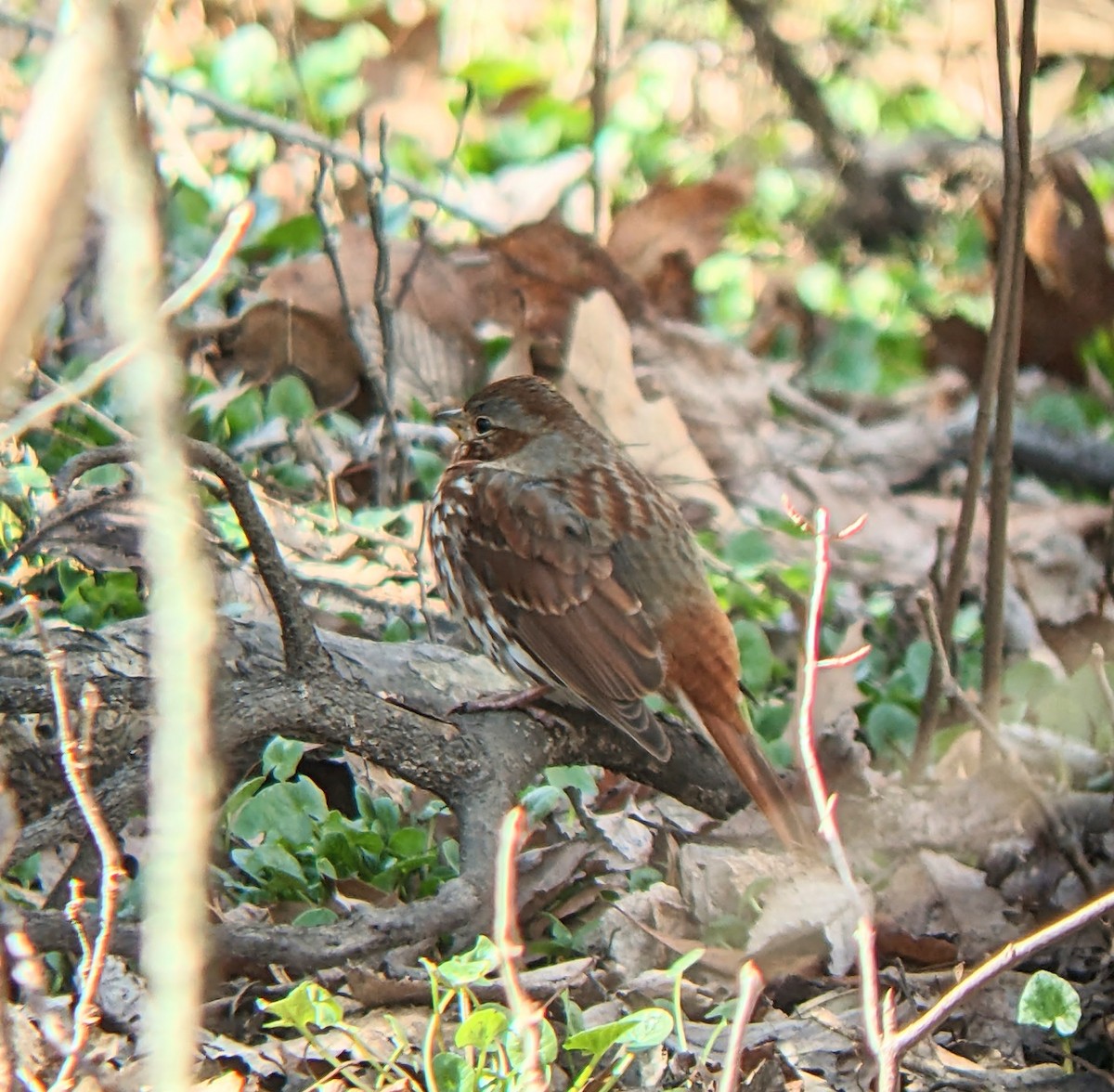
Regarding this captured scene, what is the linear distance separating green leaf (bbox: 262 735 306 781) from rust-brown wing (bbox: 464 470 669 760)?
663mm

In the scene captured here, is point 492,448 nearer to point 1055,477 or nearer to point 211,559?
point 211,559

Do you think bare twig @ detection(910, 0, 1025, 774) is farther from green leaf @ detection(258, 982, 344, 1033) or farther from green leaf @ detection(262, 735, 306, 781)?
green leaf @ detection(258, 982, 344, 1033)

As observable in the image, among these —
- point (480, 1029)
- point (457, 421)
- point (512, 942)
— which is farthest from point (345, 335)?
point (512, 942)

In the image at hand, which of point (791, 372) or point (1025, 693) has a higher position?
point (791, 372)

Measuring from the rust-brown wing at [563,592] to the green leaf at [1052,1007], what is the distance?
110 centimetres

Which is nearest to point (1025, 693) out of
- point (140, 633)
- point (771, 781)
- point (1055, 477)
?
point (771, 781)

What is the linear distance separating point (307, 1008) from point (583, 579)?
1.65 meters

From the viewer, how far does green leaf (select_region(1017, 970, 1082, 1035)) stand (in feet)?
9.91

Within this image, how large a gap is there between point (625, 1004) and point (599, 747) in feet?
2.54

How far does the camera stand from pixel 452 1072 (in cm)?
276

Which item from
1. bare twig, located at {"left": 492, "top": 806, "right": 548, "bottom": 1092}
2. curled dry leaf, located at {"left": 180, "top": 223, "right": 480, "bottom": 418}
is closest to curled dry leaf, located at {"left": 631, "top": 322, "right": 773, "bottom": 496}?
curled dry leaf, located at {"left": 180, "top": 223, "right": 480, "bottom": 418}

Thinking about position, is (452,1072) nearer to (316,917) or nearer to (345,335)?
(316,917)

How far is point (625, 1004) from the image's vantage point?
321 centimetres

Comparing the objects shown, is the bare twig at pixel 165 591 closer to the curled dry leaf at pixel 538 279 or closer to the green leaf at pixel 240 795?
the green leaf at pixel 240 795
